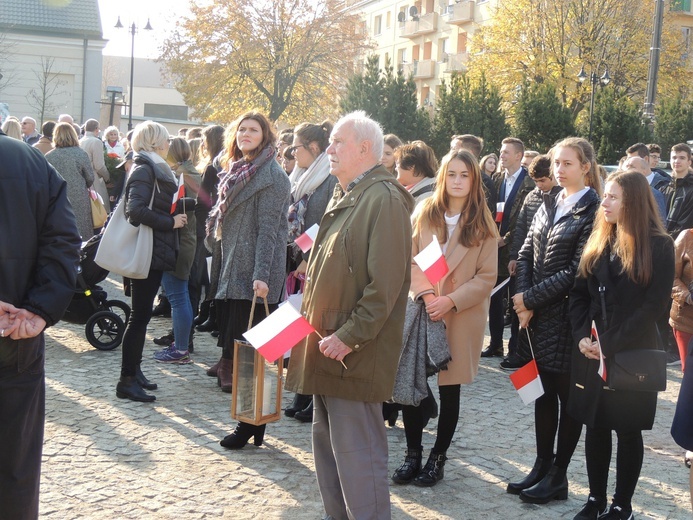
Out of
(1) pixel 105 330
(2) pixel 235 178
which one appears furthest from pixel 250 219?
(1) pixel 105 330

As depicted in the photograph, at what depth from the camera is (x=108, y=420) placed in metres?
6.19

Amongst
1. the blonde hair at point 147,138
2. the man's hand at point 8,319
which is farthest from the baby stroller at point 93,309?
the man's hand at point 8,319

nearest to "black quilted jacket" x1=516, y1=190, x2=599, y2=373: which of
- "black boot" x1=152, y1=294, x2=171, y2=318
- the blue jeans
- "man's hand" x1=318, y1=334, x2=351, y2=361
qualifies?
"man's hand" x1=318, y1=334, x2=351, y2=361

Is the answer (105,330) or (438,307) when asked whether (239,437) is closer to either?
(438,307)

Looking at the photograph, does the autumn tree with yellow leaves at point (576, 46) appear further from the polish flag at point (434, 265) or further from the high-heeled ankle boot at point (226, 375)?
the polish flag at point (434, 265)

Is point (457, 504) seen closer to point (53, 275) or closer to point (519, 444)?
point (519, 444)

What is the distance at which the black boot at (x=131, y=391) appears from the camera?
22.0 feet

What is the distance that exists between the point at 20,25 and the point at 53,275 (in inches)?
1756

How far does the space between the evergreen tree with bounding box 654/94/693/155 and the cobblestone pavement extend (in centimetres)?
2674

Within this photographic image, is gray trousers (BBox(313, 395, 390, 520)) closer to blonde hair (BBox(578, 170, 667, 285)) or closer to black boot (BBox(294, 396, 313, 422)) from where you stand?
blonde hair (BBox(578, 170, 667, 285))

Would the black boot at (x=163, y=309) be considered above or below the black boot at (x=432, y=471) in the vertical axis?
above

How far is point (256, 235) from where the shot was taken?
20.1 feet

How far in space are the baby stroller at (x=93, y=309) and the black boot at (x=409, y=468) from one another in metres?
4.07

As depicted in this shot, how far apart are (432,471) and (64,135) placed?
679 centimetres
